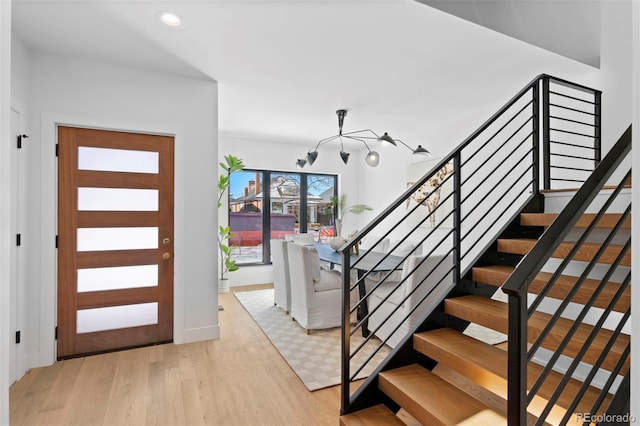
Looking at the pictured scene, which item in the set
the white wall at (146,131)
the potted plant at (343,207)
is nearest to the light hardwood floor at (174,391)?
the white wall at (146,131)

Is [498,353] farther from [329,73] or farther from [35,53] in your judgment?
[35,53]

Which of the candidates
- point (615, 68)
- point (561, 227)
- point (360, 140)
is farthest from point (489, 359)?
point (360, 140)

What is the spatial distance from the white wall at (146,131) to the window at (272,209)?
264cm

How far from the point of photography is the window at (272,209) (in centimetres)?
593

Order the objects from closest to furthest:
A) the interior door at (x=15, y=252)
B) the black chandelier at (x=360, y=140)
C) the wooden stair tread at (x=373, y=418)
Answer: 1. the wooden stair tread at (x=373, y=418)
2. the interior door at (x=15, y=252)
3. the black chandelier at (x=360, y=140)

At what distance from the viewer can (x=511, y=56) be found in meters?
2.80

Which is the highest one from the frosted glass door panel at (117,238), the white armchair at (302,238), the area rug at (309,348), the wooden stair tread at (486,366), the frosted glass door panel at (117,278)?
the frosted glass door panel at (117,238)

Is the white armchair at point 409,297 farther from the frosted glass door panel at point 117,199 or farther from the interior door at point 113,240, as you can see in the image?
the frosted glass door panel at point 117,199

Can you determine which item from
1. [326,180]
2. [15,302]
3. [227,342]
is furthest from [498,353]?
[326,180]

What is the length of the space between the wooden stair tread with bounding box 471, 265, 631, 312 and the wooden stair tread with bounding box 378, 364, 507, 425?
0.68 metres

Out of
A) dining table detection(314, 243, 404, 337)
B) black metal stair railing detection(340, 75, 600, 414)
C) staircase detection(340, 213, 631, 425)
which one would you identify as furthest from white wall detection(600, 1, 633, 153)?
dining table detection(314, 243, 404, 337)

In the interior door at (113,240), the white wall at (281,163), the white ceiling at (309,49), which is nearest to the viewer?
the white ceiling at (309,49)

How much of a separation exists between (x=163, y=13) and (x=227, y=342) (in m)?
2.76

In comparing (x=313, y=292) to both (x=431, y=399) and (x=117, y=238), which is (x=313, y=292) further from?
(x=117, y=238)
